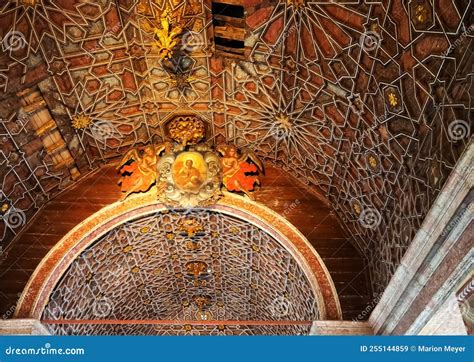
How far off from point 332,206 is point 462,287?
19.0ft

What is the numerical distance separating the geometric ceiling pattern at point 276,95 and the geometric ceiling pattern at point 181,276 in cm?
208

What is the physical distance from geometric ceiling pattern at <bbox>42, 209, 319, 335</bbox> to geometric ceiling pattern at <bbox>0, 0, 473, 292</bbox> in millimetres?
2083

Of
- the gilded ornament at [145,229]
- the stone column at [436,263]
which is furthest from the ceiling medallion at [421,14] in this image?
the gilded ornament at [145,229]

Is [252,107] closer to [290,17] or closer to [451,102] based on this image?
[290,17]

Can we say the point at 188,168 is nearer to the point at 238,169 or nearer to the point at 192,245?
the point at 238,169

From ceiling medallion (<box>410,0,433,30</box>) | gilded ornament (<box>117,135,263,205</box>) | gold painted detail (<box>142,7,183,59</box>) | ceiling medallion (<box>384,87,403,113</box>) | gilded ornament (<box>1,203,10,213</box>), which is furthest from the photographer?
gilded ornament (<box>117,135,263,205</box>)

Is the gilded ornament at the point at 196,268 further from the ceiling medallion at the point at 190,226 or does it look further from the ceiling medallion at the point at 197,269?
the ceiling medallion at the point at 190,226

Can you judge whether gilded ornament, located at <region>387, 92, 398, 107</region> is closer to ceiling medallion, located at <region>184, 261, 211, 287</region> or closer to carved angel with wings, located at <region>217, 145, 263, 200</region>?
carved angel with wings, located at <region>217, 145, 263, 200</region>

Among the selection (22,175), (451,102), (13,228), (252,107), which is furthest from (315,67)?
(13,228)

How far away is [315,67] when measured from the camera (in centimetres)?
1148

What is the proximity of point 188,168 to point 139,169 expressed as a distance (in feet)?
4.96

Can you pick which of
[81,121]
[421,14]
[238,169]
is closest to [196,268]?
[238,169]

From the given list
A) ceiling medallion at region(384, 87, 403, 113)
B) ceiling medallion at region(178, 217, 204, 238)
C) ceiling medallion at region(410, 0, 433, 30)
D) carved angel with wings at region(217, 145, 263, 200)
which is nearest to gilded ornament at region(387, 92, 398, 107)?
ceiling medallion at region(384, 87, 403, 113)

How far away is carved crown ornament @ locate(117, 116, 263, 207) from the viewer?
14227 mm
